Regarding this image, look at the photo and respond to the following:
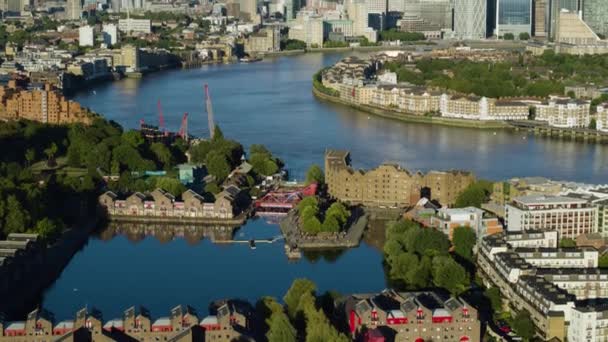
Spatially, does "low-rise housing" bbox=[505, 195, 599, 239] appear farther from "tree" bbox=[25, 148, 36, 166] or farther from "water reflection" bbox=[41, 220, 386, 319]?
"tree" bbox=[25, 148, 36, 166]

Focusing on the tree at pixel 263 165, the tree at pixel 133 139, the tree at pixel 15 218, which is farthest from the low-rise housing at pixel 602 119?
the tree at pixel 15 218

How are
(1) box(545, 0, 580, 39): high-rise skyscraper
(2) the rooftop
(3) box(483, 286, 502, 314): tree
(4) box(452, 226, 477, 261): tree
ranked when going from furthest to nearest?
1. (1) box(545, 0, 580, 39): high-rise skyscraper
2. (2) the rooftop
3. (4) box(452, 226, 477, 261): tree
4. (3) box(483, 286, 502, 314): tree

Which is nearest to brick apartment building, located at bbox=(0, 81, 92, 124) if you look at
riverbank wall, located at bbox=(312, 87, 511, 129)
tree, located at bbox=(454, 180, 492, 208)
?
riverbank wall, located at bbox=(312, 87, 511, 129)

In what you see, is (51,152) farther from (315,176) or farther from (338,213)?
(338,213)

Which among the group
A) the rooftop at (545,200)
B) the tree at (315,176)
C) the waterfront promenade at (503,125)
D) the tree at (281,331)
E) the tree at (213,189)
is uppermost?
the rooftop at (545,200)

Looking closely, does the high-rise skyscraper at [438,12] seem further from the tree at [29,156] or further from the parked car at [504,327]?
the parked car at [504,327]

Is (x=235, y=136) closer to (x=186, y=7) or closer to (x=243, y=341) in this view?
(x=243, y=341)

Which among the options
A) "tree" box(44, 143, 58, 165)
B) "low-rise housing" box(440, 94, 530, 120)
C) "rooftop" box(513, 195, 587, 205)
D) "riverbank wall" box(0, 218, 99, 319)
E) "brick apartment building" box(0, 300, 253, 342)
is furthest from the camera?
"low-rise housing" box(440, 94, 530, 120)

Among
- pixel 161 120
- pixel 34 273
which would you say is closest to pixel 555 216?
pixel 34 273
